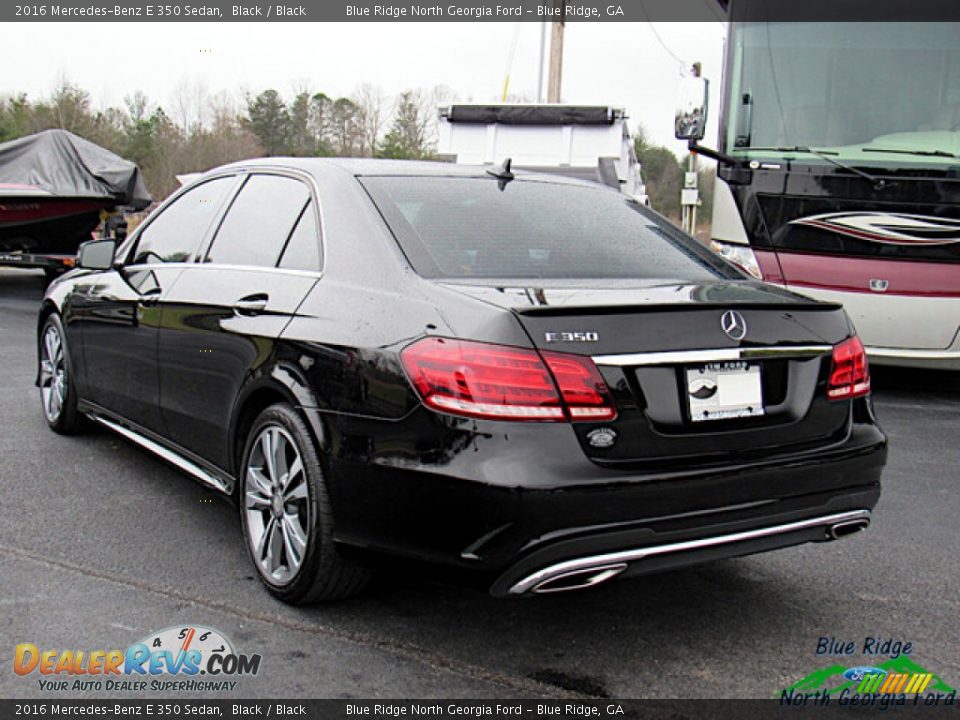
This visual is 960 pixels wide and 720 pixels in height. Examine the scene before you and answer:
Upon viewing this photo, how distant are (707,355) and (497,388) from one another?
65 cm

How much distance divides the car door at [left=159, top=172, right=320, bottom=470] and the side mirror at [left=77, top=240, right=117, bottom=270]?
88 cm

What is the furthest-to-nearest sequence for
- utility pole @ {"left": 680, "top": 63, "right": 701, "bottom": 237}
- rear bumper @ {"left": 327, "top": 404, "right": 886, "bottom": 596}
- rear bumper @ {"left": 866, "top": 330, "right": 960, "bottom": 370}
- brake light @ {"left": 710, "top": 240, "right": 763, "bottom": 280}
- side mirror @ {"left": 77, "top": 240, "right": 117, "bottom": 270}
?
utility pole @ {"left": 680, "top": 63, "right": 701, "bottom": 237}, brake light @ {"left": 710, "top": 240, "right": 763, "bottom": 280}, rear bumper @ {"left": 866, "top": 330, "right": 960, "bottom": 370}, side mirror @ {"left": 77, "top": 240, "right": 117, "bottom": 270}, rear bumper @ {"left": 327, "top": 404, "right": 886, "bottom": 596}

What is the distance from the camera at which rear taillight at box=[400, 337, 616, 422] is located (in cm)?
281

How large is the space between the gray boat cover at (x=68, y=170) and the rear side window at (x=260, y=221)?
1154cm

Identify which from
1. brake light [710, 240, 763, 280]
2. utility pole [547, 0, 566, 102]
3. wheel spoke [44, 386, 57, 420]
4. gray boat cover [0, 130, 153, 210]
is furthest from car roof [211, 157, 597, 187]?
utility pole [547, 0, 566, 102]

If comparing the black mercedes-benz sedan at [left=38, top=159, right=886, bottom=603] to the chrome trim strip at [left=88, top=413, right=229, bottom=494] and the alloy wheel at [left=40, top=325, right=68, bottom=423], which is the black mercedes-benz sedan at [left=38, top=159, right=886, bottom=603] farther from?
the alloy wheel at [left=40, top=325, right=68, bottom=423]

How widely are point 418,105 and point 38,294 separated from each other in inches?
1899

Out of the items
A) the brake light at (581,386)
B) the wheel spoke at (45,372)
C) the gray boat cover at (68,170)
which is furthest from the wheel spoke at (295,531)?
the gray boat cover at (68,170)

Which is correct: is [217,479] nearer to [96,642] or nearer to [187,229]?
[96,642]

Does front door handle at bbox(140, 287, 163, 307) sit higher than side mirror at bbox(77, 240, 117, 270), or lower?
lower

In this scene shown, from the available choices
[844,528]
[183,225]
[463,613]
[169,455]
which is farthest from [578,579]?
[183,225]

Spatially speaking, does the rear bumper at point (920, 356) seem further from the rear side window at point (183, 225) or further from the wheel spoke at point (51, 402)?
the wheel spoke at point (51, 402)

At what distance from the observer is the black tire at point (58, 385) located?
577cm

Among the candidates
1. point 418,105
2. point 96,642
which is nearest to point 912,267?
point 96,642
